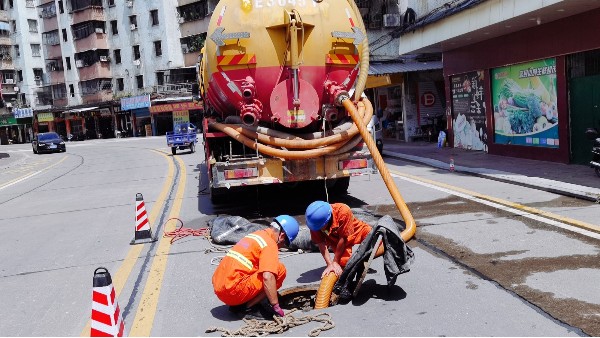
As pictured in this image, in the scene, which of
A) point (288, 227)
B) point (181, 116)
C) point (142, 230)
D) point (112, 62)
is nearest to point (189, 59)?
point (181, 116)

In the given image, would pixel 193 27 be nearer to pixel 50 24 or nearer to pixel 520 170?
pixel 50 24

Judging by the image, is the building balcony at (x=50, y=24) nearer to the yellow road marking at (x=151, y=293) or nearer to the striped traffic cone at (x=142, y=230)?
the yellow road marking at (x=151, y=293)

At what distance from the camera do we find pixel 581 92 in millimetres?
12930

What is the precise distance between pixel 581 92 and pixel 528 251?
7.89 m

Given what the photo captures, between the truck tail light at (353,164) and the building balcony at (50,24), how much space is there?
67.3m

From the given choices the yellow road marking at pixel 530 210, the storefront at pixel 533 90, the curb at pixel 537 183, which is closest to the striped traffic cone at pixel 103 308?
the yellow road marking at pixel 530 210

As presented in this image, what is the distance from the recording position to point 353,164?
9164mm

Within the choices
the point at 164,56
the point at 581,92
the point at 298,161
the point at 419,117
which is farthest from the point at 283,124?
the point at 164,56

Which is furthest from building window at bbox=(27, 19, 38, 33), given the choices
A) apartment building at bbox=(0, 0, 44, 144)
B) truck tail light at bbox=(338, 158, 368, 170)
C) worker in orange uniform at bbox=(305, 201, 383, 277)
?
worker in orange uniform at bbox=(305, 201, 383, 277)

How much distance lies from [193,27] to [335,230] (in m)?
54.1

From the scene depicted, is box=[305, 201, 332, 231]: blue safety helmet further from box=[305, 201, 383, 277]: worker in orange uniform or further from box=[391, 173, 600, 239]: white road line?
box=[391, 173, 600, 239]: white road line

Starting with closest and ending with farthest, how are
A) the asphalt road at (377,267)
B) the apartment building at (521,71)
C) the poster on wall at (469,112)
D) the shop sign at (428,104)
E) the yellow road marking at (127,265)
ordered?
the asphalt road at (377,267) → the yellow road marking at (127,265) → the apartment building at (521,71) → the poster on wall at (469,112) → the shop sign at (428,104)

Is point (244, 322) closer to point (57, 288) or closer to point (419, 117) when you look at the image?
point (57, 288)

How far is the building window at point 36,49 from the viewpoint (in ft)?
240
